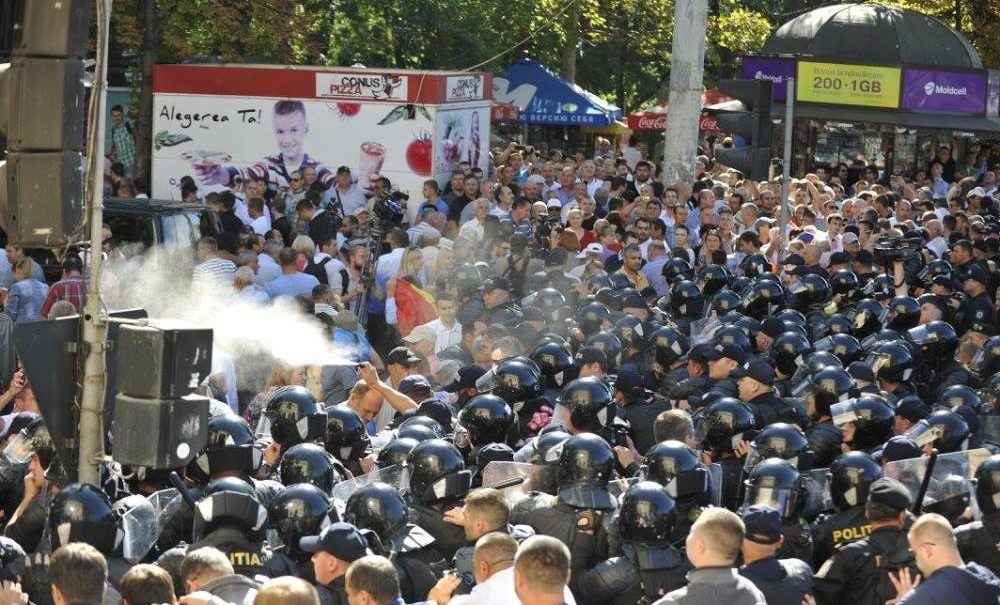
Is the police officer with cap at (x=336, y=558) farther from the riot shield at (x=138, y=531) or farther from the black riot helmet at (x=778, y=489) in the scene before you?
the black riot helmet at (x=778, y=489)

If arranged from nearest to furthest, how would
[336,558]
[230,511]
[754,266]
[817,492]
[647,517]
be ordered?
[336,558], [230,511], [647,517], [817,492], [754,266]

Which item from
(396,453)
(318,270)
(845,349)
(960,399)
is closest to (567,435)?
(396,453)

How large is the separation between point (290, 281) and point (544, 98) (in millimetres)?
19477

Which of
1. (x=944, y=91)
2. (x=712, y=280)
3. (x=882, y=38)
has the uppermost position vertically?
(x=882, y=38)

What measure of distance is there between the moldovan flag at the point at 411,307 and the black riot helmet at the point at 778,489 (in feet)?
22.9

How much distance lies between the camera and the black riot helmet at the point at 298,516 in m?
7.82

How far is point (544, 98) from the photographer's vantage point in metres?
33.7

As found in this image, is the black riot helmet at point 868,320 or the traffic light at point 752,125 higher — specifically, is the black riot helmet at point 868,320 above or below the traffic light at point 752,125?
below

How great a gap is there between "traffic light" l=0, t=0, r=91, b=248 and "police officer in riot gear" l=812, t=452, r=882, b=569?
3.85 metres

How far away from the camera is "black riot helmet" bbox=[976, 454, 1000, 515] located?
8375 millimetres

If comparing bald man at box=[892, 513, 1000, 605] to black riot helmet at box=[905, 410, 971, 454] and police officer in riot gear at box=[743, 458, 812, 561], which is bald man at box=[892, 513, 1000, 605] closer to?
police officer in riot gear at box=[743, 458, 812, 561]

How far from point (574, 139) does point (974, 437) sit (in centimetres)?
2895

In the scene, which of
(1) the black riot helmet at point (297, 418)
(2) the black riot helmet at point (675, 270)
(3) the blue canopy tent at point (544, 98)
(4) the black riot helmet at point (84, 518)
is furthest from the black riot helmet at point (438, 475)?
(3) the blue canopy tent at point (544, 98)

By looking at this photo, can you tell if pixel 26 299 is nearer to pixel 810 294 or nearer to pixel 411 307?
pixel 411 307
